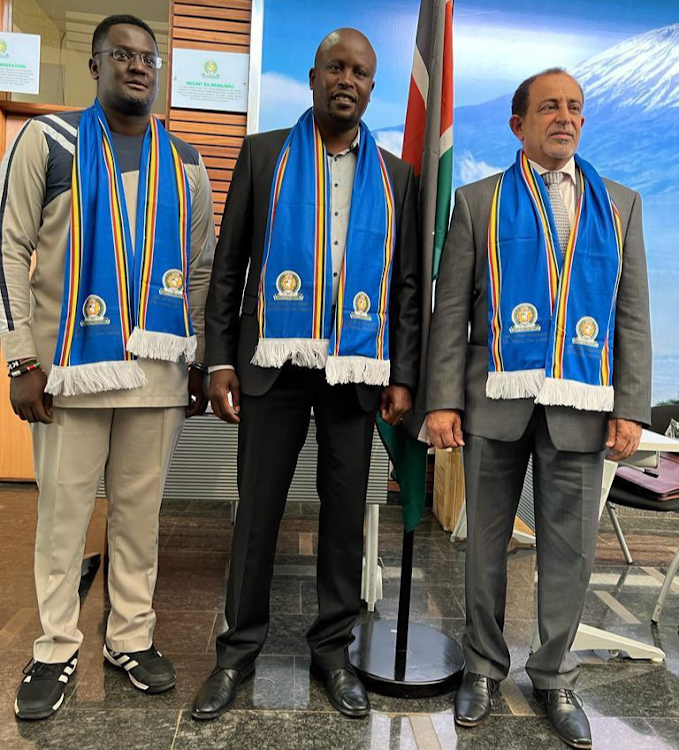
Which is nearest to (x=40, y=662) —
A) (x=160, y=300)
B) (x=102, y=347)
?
(x=102, y=347)

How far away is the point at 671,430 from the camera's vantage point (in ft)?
11.7

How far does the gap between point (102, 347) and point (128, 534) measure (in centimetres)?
59

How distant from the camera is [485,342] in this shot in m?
2.02

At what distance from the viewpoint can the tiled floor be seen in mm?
1873

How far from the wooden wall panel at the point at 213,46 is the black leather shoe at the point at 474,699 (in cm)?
332

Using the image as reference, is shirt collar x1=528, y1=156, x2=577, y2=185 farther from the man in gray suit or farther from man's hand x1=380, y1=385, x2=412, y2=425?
man's hand x1=380, y1=385, x2=412, y2=425

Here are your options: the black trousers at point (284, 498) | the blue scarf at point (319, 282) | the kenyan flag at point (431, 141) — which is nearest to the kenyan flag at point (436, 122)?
the kenyan flag at point (431, 141)

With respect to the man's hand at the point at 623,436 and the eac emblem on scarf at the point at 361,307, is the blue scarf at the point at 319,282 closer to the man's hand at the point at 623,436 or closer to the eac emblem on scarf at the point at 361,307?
the eac emblem on scarf at the point at 361,307

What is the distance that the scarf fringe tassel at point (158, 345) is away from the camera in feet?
6.28

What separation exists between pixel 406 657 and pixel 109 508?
104cm

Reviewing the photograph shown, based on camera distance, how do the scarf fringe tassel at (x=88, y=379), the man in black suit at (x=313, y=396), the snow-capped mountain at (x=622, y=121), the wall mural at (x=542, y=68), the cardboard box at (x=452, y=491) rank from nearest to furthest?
the scarf fringe tassel at (x=88, y=379)
the man in black suit at (x=313, y=396)
the cardboard box at (x=452, y=491)
the wall mural at (x=542, y=68)
the snow-capped mountain at (x=622, y=121)

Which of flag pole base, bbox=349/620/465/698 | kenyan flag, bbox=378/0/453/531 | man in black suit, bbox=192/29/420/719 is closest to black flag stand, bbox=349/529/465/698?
flag pole base, bbox=349/620/465/698

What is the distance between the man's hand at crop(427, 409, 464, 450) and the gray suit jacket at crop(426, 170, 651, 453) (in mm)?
30

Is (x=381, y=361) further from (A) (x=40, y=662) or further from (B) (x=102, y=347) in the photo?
(A) (x=40, y=662)
